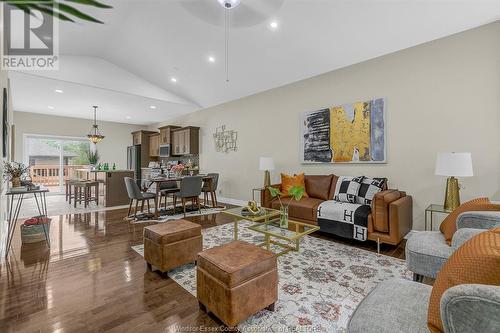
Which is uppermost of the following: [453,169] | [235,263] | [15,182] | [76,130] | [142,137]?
[76,130]

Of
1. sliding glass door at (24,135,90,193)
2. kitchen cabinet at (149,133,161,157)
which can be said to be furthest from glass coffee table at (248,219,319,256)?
sliding glass door at (24,135,90,193)

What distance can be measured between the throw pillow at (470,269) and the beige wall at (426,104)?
277cm

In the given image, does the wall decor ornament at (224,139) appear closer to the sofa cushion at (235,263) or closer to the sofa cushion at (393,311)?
the sofa cushion at (235,263)

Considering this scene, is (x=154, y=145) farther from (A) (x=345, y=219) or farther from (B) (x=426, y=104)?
(B) (x=426, y=104)

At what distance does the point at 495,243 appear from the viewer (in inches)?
35.9

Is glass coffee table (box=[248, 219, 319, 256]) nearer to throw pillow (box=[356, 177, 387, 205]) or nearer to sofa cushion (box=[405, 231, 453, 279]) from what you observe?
sofa cushion (box=[405, 231, 453, 279])

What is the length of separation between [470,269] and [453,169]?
7.75ft

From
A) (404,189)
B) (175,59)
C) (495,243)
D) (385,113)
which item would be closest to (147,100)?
(175,59)

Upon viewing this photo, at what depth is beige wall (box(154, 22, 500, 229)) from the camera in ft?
9.58

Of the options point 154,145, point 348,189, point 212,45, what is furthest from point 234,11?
point 154,145

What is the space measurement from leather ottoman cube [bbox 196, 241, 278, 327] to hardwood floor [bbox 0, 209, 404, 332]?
0.20 metres

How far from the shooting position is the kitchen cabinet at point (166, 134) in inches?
313

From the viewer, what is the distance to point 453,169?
2.68m

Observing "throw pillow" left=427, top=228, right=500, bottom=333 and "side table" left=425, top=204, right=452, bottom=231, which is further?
"side table" left=425, top=204, right=452, bottom=231
